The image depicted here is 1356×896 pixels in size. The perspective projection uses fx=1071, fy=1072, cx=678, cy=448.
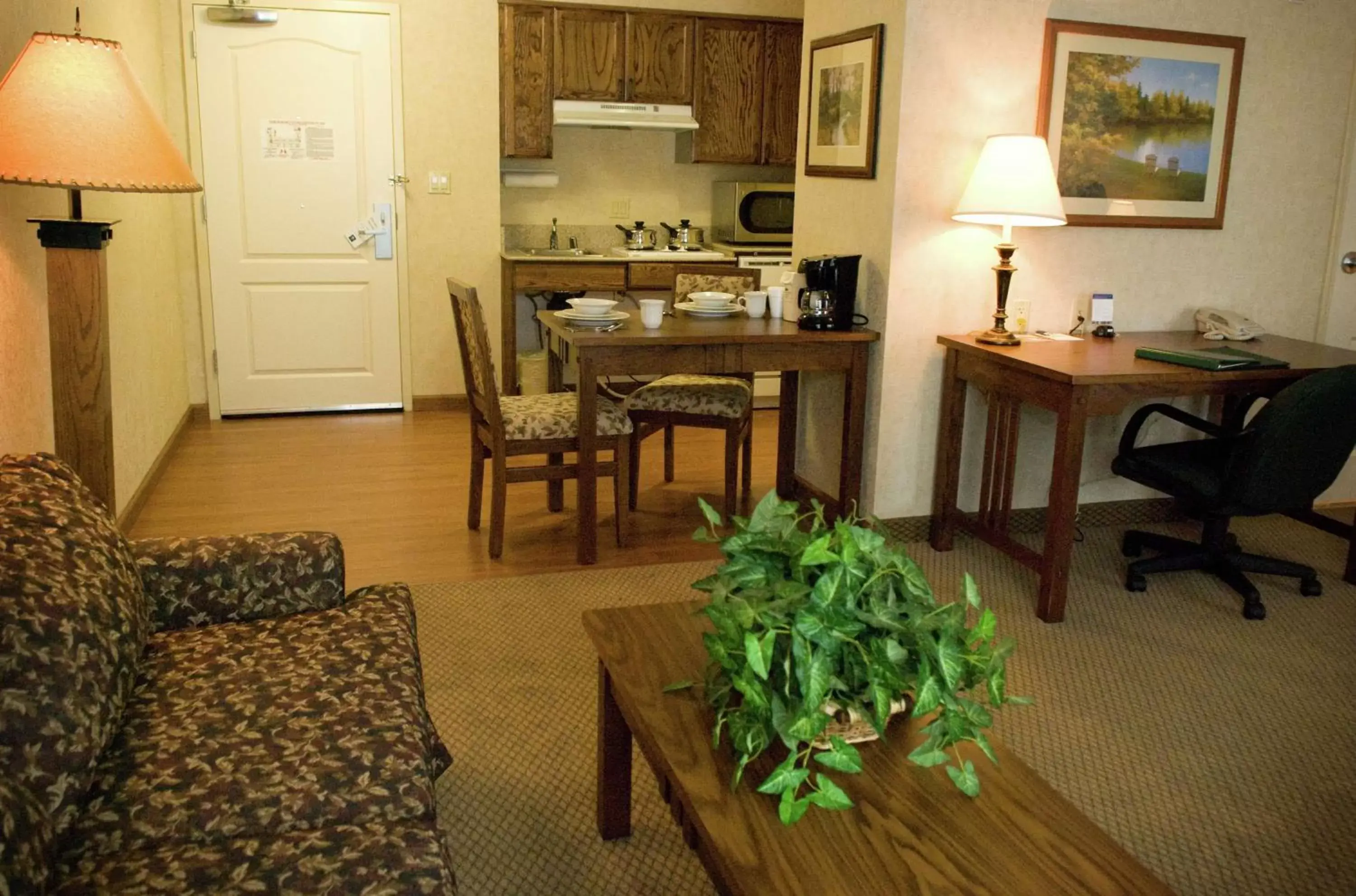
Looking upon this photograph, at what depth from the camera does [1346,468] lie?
4.34 metres

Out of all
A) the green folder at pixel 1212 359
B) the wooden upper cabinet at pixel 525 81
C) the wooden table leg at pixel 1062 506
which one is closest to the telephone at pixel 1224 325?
the green folder at pixel 1212 359

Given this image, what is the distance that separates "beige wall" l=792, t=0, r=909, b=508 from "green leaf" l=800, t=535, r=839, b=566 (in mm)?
2278

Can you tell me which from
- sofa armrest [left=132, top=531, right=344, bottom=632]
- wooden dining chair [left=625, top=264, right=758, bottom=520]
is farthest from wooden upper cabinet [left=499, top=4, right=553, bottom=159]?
sofa armrest [left=132, top=531, right=344, bottom=632]

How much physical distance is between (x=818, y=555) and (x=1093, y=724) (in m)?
1.47

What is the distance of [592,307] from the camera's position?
3607mm

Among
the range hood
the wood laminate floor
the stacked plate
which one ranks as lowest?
the wood laminate floor

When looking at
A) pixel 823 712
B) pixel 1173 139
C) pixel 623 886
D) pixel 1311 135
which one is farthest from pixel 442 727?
pixel 1311 135

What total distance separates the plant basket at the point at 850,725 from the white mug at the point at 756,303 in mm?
2409

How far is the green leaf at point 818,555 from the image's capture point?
1.51 m

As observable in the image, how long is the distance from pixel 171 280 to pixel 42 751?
13.5 ft

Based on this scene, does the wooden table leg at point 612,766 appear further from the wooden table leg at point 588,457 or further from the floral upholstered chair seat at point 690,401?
the floral upholstered chair seat at point 690,401

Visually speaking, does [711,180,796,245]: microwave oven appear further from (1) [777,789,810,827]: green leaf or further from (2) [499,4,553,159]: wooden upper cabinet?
(1) [777,789,810,827]: green leaf

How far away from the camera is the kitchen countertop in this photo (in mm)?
5520

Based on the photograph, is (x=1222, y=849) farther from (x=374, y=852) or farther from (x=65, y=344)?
(x=65, y=344)
